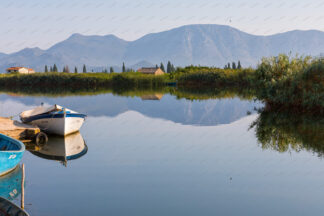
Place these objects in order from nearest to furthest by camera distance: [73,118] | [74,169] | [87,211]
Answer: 1. [87,211]
2. [74,169]
3. [73,118]

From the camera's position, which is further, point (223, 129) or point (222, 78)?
point (222, 78)

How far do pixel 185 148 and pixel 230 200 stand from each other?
1026cm

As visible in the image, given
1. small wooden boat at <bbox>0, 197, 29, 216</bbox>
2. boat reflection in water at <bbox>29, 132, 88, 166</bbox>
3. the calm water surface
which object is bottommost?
the calm water surface

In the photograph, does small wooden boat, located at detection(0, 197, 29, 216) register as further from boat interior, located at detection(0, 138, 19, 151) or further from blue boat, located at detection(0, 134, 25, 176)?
boat interior, located at detection(0, 138, 19, 151)

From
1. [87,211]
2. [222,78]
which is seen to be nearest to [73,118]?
[87,211]

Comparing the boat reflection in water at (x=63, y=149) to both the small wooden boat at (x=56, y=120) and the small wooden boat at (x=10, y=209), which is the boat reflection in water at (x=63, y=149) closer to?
the small wooden boat at (x=56, y=120)

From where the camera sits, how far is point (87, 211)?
13234mm

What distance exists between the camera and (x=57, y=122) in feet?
89.9

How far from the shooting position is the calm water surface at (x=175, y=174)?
45.0 feet

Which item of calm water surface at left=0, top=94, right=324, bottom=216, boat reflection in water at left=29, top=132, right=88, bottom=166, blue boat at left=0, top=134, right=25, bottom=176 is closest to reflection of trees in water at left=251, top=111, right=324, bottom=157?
calm water surface at left=0, top=94, right=324, bottom=216

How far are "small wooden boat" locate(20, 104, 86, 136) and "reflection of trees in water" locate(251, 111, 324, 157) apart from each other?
14.6 meters

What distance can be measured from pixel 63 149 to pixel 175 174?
31.1 feet

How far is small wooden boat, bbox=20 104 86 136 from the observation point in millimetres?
27312

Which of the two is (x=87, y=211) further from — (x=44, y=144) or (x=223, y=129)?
(x=223, y=129)
